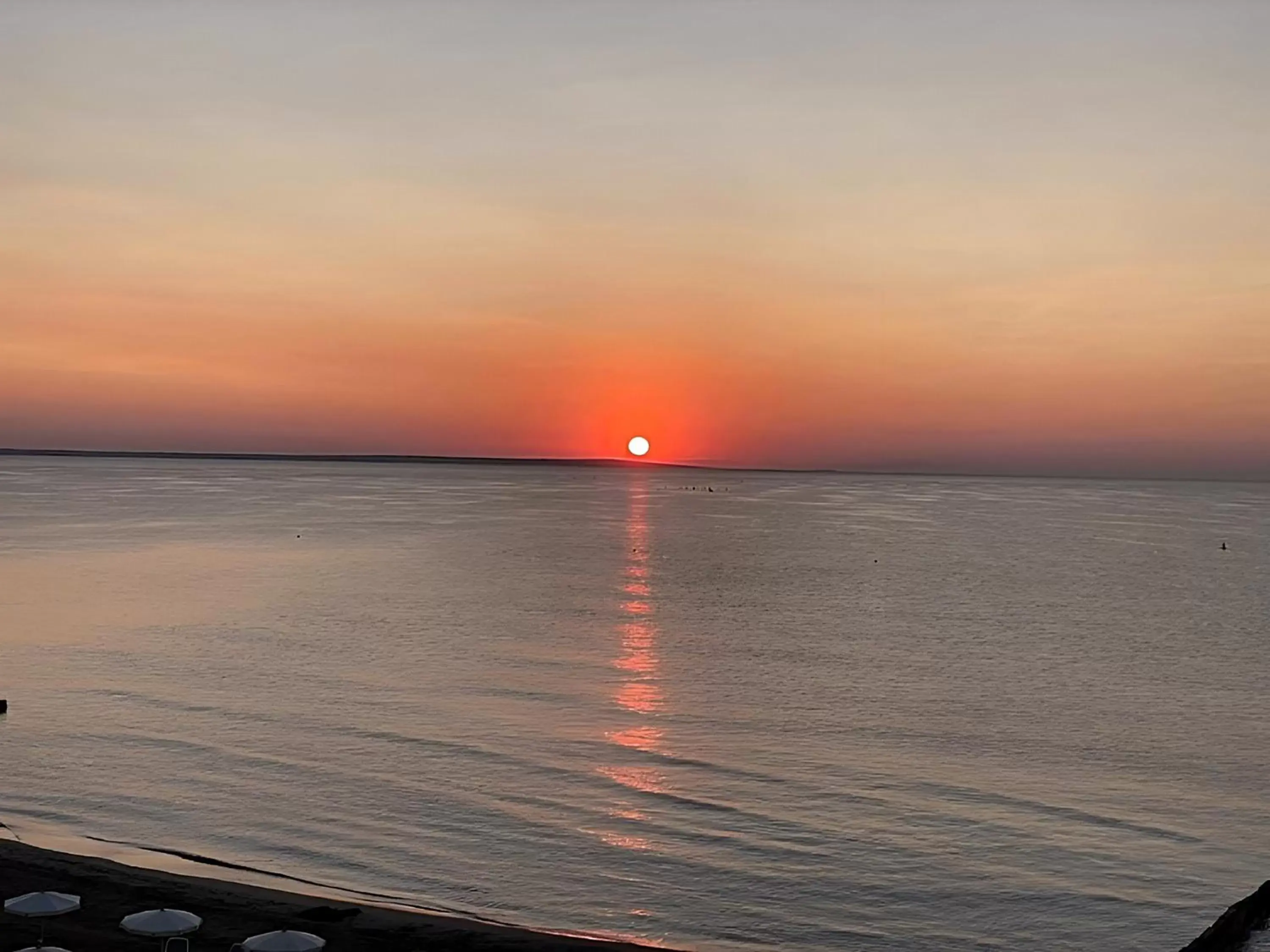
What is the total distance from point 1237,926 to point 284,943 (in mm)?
19948

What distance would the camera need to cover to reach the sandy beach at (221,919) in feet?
82.3

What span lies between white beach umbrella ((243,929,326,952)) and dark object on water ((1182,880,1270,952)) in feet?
57.2

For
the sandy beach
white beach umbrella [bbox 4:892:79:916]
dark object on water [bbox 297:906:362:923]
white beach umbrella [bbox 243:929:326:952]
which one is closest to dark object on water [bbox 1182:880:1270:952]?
the sandy beach

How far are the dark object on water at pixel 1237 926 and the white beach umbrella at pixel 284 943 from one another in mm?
17422

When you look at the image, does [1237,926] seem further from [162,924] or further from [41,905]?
[41,905]

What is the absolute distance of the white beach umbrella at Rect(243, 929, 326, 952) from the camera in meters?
22.7

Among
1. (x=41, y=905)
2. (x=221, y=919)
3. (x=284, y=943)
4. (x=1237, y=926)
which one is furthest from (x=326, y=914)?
(x=1237, y=926)

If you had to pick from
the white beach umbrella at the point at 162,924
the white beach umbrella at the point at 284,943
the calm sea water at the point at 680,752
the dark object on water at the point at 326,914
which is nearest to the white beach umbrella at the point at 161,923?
the white beach umbrella at the point at 162,924

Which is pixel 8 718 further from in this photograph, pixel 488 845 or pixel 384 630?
pixel 384 630

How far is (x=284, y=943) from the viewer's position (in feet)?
75.1

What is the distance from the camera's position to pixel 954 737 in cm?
4800

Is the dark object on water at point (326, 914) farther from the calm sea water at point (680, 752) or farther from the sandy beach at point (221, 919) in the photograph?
the calm sea water at point (680, 752)

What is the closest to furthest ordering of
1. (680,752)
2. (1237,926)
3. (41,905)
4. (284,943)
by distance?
(284,943) → (41,905) → (1237,926) → (680,752)

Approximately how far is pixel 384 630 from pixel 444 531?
10483 cm
